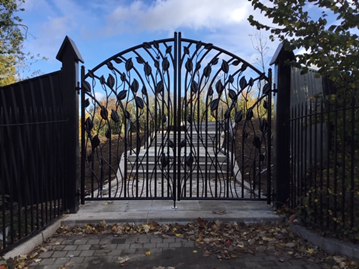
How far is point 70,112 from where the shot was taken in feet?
14.7

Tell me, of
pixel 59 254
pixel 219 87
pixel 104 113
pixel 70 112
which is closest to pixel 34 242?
pixel 59 254

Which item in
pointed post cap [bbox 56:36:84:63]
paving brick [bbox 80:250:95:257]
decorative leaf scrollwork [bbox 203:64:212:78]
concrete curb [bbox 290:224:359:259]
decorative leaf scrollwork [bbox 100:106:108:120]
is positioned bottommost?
paving brick [bbox 80:250:95:257]

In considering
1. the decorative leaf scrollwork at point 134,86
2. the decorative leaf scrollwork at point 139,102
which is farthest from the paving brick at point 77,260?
the decorative leaf scrollwork at point 134,86

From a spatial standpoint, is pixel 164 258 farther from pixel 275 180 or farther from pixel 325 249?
pixel 275 180

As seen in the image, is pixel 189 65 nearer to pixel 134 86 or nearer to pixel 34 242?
pixel 134 86

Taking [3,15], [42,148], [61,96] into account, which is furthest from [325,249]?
[3,15]

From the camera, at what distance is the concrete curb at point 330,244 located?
2980mm

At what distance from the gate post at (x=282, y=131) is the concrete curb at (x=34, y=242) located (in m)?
3.33

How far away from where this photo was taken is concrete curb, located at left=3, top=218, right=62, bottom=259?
3059 millimetres

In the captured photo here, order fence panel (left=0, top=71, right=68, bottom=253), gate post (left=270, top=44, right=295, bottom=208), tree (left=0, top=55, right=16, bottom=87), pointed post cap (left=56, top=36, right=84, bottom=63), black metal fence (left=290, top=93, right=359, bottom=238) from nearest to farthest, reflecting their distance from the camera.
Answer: black metal fence (left=290, top=93, right=359, bottom=238) → fence panel (left=0, top=71, right=68, bottom=253) → pointed post cap (left=56, top=36, right=84, bottom=63) → gate post (left=270, top=44, right=295, bottom=208) → tree (left=0, top=55, right=16, bottom=87)

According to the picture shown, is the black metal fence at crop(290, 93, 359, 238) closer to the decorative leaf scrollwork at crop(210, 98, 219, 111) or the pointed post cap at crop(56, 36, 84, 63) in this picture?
the decorative leaf scrollwork at crop(210, 98, 219, 111)

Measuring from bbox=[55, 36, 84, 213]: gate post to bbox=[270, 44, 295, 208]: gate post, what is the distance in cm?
313

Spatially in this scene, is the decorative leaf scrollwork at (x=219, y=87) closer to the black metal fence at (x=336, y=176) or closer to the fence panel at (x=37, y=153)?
the black metal fence at (x=336, y=176)

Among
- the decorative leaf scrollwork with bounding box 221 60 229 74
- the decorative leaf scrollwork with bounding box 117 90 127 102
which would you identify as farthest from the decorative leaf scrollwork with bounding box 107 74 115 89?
the decorative leaf scrollwork with bounding box 221 60 229 74
